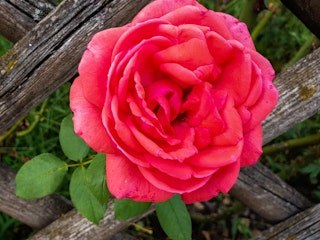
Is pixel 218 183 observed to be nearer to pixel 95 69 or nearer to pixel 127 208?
pixel 95 69

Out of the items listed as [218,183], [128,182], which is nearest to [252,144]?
[218,183]

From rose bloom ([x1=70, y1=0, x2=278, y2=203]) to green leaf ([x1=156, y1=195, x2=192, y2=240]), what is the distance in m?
→ 0.37

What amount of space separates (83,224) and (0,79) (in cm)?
53

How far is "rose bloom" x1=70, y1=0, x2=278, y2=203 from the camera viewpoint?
66 centimetres

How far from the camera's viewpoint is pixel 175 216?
43.0 inches

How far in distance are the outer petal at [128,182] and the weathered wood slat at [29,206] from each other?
0.72 m

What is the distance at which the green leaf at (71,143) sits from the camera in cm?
106

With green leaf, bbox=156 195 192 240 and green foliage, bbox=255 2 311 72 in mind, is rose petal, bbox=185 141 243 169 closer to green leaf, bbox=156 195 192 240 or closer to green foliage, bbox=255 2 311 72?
green leaf, bbox=156 195 192 240

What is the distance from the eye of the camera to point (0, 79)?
104 cm

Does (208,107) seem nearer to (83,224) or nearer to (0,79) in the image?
(0,79)

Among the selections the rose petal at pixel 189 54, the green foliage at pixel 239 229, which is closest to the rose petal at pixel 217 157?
the rose petal at pixel 189 54

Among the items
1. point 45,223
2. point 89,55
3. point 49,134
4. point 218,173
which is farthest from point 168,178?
point 49,134

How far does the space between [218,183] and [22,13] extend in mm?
560

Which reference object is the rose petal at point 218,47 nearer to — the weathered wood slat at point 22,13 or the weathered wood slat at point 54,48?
the weathered wood slat at point 54,48
